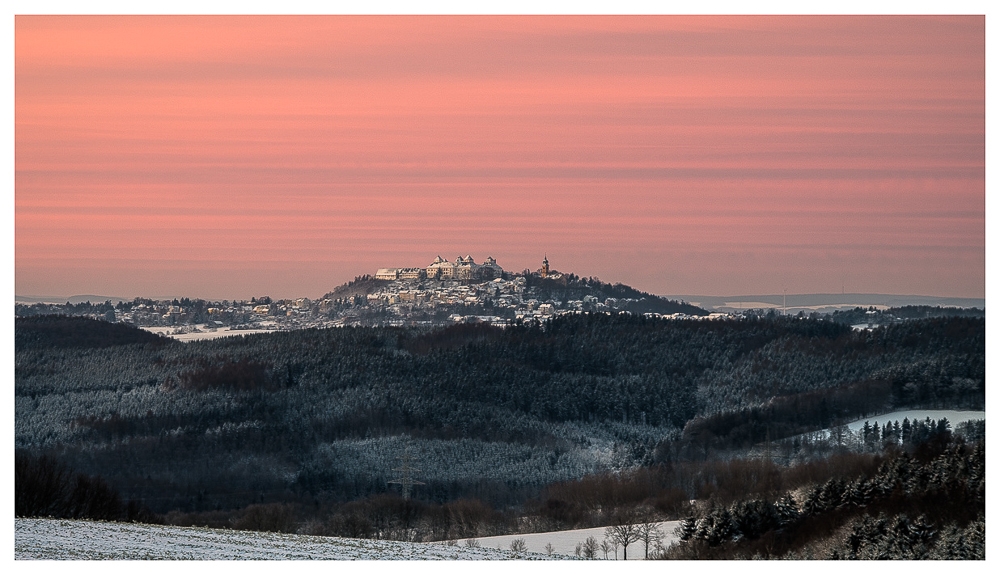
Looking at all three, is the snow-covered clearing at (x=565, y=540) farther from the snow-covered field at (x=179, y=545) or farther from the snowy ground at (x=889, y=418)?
the snowy ground at (x=889, y=418)

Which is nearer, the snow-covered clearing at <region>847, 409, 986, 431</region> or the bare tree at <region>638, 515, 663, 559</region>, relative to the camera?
the bare tree at <region>638, 515, 663, 559</region>

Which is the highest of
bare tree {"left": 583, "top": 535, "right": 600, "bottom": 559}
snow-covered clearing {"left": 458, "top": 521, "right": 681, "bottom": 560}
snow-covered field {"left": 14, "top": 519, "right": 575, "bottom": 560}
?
snow-covered field {"left": 14, "top": 519, "right": 575, "bottom": 560}

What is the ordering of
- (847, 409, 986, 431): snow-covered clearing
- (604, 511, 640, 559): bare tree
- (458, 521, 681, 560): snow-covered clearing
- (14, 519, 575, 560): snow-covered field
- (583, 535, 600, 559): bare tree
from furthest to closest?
1. (847, 409, 986, 431): snow-covered clearing
2. (458, 521, 681, 560): snow-covered clearing
3. (604, 511, 640, 559): bare tree
4. (583, 535, 600, 559): bare tree
5. (14, 519, 575, 560): snow-covered field

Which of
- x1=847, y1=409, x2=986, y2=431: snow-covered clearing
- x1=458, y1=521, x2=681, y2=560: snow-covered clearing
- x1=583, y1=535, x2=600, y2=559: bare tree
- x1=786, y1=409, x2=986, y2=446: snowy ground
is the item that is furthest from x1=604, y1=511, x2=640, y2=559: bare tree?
x1=786, y1=409, x2=986, y2=446: snowy ground

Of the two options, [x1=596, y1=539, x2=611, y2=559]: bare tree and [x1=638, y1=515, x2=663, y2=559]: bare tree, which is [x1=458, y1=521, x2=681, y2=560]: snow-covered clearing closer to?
[x1=638, y1=515, x2=663, y2=559]: bare tree

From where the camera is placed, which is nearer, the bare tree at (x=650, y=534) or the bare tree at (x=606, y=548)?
the bare tree at (x=650, y=534)

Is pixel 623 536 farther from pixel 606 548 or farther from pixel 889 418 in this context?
pixel 889 418

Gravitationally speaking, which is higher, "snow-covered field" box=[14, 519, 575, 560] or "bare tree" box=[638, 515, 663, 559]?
"snow-covered field" box=[14, 519, 575, 560]

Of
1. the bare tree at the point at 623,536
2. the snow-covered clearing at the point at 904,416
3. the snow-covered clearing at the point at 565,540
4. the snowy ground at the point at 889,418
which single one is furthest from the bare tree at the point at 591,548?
the snowy ground at the point at 889,418
